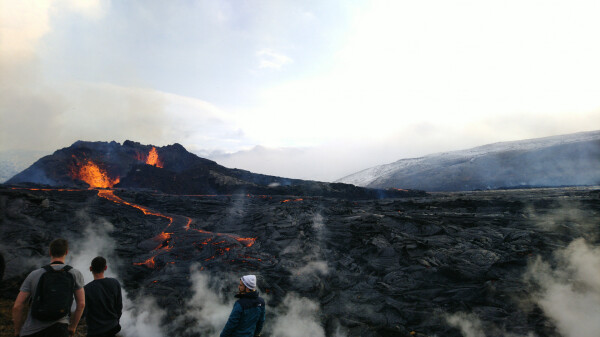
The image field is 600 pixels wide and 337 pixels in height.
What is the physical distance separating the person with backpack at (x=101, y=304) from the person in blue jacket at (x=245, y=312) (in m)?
2.12

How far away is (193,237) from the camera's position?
2130 cm

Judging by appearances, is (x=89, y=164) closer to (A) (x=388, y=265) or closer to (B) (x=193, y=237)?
(B) (x=193, y=237)

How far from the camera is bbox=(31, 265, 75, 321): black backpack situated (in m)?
4.09

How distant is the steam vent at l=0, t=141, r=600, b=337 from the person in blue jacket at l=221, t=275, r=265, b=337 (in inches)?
273

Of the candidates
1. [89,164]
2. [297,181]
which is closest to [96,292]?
[297,181]

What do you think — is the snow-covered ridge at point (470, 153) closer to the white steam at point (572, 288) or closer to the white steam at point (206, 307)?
the white steam at point (572, 288)

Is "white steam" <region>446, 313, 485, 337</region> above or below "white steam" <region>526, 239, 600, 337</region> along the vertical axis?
below

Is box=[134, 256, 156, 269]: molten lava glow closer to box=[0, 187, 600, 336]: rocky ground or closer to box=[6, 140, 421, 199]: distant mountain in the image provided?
box=[0, 187, 600, 336]: rocky ground

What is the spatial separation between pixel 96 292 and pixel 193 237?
56.8ft

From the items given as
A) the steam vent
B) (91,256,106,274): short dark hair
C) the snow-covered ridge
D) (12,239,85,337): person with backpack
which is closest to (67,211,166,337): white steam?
the steam vent

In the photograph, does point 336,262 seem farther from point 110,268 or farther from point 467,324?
point 110,268

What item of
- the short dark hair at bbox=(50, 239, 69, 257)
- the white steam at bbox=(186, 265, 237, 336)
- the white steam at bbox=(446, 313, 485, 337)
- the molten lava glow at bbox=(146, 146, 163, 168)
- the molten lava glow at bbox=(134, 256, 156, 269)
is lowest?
the white steam at bbox=(446, 313, 485, 337)

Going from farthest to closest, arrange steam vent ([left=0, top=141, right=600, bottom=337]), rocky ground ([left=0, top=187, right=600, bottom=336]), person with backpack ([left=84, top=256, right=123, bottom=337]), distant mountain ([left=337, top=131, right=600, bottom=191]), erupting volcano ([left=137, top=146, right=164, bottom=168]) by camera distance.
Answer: distant mountain ([left=337, top=131, right=600, bottom=191]), erupting volcano ([left=137, top=146, right=164, bottom=168]), rocky ground ([left=0, top=187, right=600, bottom=336]), steam vent ([left=0, top=141, right=600, bottom=337]), person with backpack ([left=84, top=256, right=123, bottom=337])

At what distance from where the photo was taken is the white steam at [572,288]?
9352 millimetres
